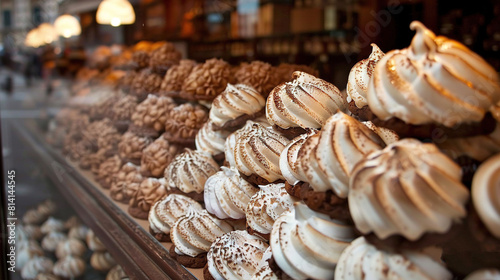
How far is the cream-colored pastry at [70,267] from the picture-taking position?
9.54ft

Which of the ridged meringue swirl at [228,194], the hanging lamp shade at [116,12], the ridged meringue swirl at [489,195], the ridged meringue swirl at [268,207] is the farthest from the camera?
the hanging lamp shade at [116,12]

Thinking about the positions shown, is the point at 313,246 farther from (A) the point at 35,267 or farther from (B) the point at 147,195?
(A) the point at 35,267

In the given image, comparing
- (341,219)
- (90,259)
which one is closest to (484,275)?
(341,219)

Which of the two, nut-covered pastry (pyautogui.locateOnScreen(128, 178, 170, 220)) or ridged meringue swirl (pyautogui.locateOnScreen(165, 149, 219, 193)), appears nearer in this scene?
ridged meringue swirl (pyautogui.locateOnScreen(165, 149, 219, 193))

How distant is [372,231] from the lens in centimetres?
87

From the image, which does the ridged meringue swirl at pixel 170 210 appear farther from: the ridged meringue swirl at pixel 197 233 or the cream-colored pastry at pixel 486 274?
the cream-colored pastry at pixel 486 274

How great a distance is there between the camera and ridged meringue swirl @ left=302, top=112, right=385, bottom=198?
0.95m

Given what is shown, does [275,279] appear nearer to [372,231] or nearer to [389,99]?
[372,231]

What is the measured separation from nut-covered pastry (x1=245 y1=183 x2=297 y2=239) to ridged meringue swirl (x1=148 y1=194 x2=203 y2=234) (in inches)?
19.5

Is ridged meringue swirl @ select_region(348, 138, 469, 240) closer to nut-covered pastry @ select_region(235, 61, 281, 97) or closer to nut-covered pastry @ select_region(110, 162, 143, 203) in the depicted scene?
nut-covered pastry @ select_region(235, 61, 281, 97)

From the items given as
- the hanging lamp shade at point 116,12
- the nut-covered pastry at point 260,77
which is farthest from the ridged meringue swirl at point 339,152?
the hanging lamp shade at point 116,12

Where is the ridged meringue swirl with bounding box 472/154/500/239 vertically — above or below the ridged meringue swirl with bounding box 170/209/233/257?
above

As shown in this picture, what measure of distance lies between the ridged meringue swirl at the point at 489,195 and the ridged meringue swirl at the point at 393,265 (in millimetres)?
135

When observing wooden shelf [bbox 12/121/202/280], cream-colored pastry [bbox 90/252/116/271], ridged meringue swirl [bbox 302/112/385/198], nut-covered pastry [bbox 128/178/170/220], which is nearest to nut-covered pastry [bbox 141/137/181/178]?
nut-covered pastry [bbox 128/178/170/220]
